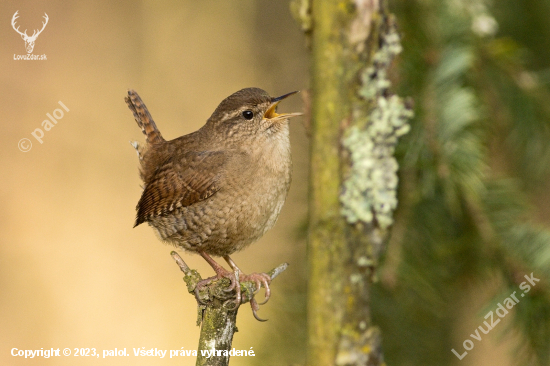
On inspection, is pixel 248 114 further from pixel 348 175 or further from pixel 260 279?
pixel 348 175

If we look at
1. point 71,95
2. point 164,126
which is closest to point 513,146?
point 164,126

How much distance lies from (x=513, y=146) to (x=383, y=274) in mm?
820

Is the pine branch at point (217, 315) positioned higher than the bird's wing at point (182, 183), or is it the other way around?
the bird's wing at point (182, 183)

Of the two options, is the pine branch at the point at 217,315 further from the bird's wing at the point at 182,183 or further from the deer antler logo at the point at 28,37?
the deer antler logo at the point at 28,37

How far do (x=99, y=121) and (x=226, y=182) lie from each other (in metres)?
2.33

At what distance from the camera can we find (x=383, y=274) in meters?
1.72

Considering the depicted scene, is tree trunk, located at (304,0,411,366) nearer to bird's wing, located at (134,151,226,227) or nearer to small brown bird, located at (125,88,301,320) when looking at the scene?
small brown bird, located at (125,88,301,320)

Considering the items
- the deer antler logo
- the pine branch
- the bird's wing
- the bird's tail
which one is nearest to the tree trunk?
the pine branch

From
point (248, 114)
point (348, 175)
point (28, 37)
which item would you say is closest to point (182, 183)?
point (248, 114)

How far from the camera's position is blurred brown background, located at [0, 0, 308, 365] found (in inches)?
154

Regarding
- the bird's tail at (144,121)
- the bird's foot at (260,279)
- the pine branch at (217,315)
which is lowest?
the pine branch at (217,315)

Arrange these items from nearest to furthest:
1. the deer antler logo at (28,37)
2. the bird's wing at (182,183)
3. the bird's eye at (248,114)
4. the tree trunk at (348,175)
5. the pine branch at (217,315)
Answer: the tree trunk at (348,175), the pine branch at (217,315), the bird's wing at (182,183), the bird's eye at (248,114), the deer antler logo at (28,37)

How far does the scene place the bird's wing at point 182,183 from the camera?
2.30 m

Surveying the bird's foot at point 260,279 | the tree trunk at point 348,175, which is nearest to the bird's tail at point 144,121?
the bird's foot at point 260,279
